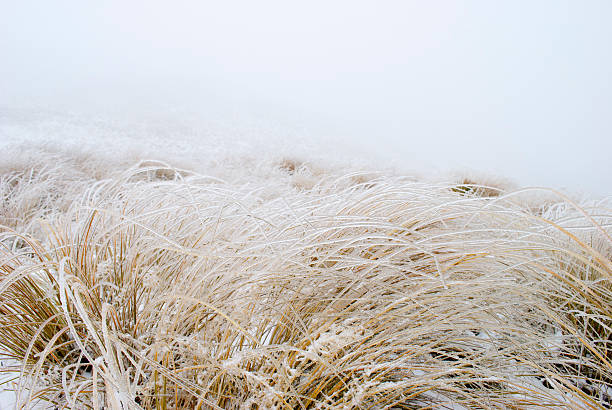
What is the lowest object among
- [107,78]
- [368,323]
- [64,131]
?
[64,131]

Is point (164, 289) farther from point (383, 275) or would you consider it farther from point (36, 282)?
point (383, 275)

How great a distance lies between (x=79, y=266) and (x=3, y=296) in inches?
7.6

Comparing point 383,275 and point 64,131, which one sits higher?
point 383,275

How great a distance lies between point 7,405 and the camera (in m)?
0.80

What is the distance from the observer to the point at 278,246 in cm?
88

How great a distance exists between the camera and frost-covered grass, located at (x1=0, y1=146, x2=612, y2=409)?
0.62 metres

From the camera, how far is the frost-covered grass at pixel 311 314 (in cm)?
62

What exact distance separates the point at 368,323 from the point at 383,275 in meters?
0.12

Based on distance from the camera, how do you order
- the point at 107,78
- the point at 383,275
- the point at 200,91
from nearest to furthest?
the point at 383,275 < the point at 200,91 < the point at 107,78

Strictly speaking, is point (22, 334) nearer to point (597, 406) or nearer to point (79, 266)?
point (79, 266)

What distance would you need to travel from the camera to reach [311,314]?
768mm

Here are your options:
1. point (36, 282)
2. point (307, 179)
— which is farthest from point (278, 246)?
point (307, 179)

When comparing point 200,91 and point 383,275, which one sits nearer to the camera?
point 383,275

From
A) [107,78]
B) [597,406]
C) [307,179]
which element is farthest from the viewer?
[107,78]
